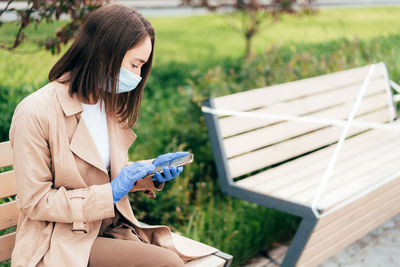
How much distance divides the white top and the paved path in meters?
1.58

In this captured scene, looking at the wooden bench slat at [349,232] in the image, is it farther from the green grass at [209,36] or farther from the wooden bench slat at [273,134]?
the green grass at [209,36]

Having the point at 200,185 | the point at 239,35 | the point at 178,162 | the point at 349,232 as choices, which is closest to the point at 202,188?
the point at 200,185

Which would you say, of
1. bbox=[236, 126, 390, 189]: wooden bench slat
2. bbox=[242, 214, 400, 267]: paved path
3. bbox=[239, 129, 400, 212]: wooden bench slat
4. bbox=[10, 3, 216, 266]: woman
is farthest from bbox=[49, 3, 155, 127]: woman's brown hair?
bbox=[242, 214, 400, 267]: paved path

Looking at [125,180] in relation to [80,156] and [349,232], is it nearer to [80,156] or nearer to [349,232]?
[80,156]

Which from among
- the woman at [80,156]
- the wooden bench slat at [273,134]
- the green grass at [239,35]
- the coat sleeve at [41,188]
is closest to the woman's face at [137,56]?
the woman at [80,156]

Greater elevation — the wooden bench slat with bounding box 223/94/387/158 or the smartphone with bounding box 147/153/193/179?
the smartphone with bounding box 147/153/193/179

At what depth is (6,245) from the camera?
223 centimetres

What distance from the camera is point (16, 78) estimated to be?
431 cm

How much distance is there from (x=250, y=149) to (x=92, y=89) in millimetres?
1665

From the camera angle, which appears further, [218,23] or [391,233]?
[218,23]

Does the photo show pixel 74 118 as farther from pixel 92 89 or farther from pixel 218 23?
pixel 218 23

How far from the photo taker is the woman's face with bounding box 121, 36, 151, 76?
1.96 metres

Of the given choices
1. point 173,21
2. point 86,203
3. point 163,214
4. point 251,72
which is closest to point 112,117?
point 86,203

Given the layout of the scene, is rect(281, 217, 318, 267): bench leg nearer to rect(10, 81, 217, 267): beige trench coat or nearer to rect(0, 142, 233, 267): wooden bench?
rect(0, 142, 233, 267): wooden bench
